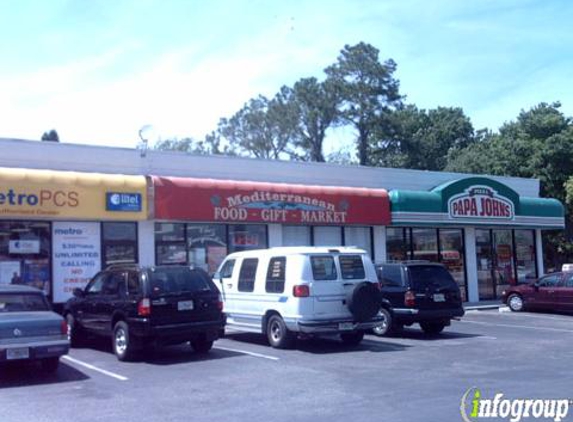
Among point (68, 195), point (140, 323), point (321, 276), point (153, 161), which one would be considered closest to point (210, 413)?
point (140, 323)

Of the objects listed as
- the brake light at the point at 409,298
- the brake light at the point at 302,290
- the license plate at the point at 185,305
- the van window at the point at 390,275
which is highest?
the van window at the point at 390,275

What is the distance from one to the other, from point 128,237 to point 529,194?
60.5ft

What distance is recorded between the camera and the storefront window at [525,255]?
28.9m

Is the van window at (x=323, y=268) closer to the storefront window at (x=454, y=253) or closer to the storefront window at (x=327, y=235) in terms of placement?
the storefront window at (x=327, y=235)

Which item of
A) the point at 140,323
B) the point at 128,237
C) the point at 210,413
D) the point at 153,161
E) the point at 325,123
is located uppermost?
the point at 325,123

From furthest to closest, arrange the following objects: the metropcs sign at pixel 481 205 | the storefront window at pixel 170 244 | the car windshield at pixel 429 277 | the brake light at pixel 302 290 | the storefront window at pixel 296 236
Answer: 1. the metropcs sign at pixel 481 205
2. the storefront window at pixel 296 236
3. the storefront window at pixel 170 244
4. the car windshield at pixel 429 277
5. the brake light at pixel 302 290

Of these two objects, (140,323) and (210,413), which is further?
(140,323)

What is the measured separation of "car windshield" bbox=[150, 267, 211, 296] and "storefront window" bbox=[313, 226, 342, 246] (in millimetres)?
9988

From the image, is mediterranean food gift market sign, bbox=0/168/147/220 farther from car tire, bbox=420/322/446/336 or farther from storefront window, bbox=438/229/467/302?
storefront window, bbox=438/229/467/302

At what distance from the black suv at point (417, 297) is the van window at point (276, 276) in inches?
122

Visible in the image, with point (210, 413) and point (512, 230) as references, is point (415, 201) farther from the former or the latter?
point (210, 413)

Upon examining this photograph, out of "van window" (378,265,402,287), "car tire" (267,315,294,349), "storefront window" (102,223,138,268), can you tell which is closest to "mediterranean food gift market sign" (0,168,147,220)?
"storefront window" (102,223,138,268)

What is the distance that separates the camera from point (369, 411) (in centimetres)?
869

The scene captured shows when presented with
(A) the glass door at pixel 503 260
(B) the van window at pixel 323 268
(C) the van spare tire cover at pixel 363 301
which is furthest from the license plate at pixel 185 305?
(A) the glass door at pixel 503 260
